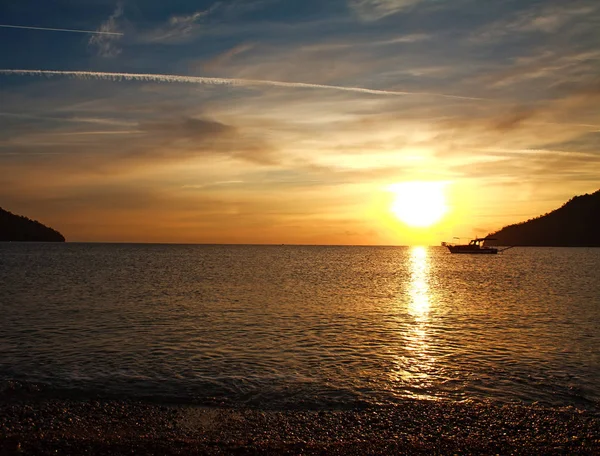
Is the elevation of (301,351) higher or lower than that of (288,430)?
lower

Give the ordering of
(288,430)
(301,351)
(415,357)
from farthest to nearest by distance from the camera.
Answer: (301,351)
(415,357)
(288,430)

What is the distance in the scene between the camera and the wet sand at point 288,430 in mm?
12766

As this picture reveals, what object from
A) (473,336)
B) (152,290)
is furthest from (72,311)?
(473,336)

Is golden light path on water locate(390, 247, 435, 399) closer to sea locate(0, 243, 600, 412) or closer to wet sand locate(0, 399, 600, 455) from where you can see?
sea locate(0, 243, 600, 412)

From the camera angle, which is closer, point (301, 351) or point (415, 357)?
point (415, 357)

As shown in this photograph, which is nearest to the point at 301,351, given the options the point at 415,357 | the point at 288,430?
the point at 415,357

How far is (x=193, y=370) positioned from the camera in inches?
859

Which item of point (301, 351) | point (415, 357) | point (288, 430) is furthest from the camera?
point (301, 351)

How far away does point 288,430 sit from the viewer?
14.4 metres

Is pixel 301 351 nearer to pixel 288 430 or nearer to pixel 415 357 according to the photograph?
pixel 415 357

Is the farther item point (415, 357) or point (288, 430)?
point (415, 357)

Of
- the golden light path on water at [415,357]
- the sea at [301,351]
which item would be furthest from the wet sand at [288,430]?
the golden light path on water at [415,357]

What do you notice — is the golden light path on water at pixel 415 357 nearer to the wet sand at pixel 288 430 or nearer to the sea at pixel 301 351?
the sea at pixel 301 351

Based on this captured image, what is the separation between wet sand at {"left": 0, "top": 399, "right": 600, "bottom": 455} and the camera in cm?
1277
